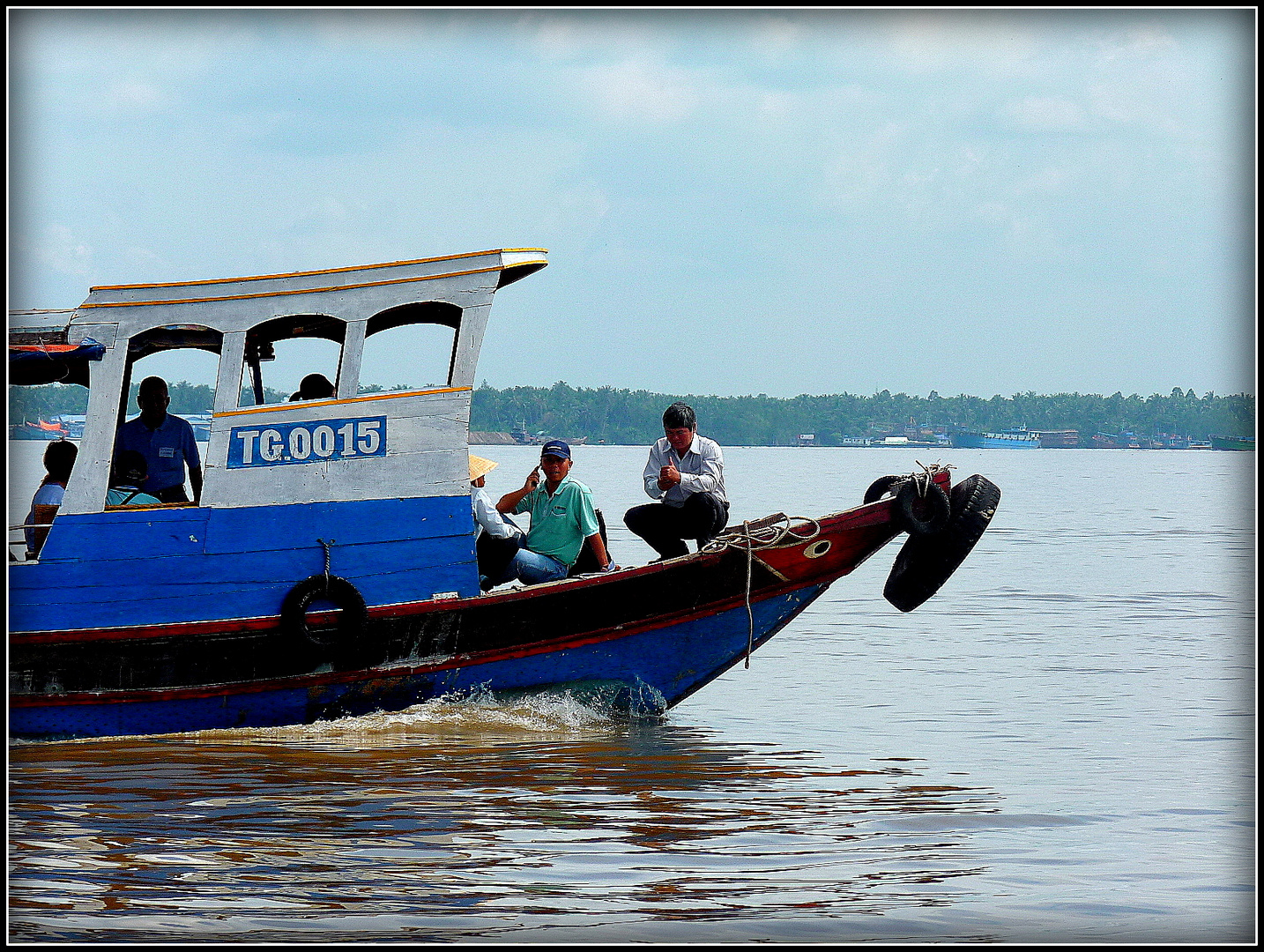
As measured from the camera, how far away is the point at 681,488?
8906 mm

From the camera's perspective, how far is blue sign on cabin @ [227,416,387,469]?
8.10 metres

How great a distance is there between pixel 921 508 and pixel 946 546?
0.30 metres

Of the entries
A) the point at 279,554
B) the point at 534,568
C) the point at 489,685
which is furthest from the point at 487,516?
the point at 279,554

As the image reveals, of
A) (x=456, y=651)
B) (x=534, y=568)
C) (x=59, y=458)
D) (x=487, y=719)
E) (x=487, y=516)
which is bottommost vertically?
(x=487, y=719)

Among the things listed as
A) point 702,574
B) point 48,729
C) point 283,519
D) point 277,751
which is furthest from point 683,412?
point 48,729

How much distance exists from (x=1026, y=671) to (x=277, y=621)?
301 inches

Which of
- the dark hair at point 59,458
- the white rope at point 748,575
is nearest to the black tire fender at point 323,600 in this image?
the dark hair at point 59,458

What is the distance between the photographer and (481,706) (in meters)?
8.71

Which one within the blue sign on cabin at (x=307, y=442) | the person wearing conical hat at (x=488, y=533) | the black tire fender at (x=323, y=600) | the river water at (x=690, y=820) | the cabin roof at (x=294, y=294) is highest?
the cabin roof at (x=294, y=294)

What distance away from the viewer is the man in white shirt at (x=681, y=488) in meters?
8.84

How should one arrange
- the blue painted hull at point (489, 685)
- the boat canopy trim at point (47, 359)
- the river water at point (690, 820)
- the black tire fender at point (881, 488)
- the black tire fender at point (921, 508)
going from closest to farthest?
the river water at point (690, 820)
the boat canopy trim at point (47, 359)
the blue painted hull at point (489, 685)
the black tire fender at point (921, 508)
the black tire fender at point (881, 488)

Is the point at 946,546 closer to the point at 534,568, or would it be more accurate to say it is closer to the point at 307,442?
the point at 534,568

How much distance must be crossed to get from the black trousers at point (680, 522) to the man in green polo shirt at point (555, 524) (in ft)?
0.86

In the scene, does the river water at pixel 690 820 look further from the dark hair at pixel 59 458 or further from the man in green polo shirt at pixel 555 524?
the man in green polo shirt at pixel 555 524
